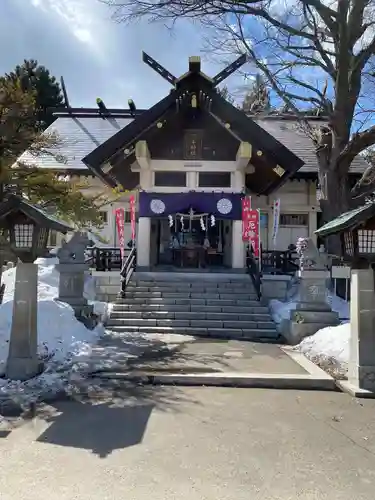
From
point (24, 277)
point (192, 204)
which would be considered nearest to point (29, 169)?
point (24, 277)

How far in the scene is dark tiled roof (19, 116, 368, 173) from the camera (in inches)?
742

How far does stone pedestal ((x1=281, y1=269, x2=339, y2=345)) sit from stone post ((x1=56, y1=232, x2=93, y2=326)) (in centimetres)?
505

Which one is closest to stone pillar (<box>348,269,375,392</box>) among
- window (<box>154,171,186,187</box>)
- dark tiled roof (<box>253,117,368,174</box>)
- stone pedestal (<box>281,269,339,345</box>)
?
stone pedestal (<box>281,269,339,345</box>)

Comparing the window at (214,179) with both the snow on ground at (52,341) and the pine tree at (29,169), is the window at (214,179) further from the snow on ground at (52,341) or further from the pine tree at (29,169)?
the pine tree at (29,169)

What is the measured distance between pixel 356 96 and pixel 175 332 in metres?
9.21

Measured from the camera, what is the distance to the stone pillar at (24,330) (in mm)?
6793

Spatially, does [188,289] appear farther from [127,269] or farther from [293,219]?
[293,219]

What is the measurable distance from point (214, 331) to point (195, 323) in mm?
678

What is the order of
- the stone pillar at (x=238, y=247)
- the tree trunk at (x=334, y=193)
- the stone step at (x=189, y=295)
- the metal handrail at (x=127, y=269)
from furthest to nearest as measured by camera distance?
1. the stone pillar at (x=238, y=247)
2. the tree trunk at (x=334, y=193)
3. the metal handrail at (x=127, y=269)
4. the stone step at (x=189, y=295)

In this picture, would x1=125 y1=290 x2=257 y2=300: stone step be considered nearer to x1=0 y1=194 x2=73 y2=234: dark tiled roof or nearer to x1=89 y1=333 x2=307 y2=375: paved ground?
x1=89 y1=333 x2=307 y2=375: paved ground

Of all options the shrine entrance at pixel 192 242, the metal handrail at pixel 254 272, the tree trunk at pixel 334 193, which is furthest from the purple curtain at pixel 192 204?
the tree trunk at pixel 334 193

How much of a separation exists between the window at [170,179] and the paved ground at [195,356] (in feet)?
23.0

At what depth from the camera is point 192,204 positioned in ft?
50.0

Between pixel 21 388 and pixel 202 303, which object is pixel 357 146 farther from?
pixel 21 388
